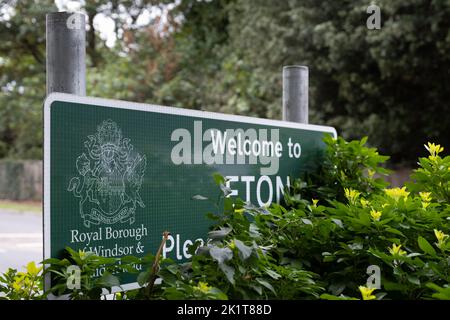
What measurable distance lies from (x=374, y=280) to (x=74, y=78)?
115 centimetres

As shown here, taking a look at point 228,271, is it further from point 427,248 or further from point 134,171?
point 427,248

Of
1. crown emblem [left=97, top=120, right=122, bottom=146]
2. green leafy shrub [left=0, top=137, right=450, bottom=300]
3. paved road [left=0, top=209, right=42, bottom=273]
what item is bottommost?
paved road [left=0, top=209, right=42, bottom=273]

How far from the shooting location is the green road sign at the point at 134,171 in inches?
67.0

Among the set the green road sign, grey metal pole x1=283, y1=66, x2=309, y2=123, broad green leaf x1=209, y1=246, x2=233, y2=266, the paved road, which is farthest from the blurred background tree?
broad green leaf x1=209, y1=246, x2=233, y2=266

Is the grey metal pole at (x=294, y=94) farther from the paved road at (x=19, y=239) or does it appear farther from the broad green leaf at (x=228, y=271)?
the paved road at (x=19, y=239)

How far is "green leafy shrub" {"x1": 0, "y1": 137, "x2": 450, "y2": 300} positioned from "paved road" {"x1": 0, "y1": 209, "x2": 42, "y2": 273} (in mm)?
7688

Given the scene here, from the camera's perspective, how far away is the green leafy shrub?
1651 mm

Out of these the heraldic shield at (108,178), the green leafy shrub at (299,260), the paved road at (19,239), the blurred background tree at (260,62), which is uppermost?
the blurred background tree at (260,62)

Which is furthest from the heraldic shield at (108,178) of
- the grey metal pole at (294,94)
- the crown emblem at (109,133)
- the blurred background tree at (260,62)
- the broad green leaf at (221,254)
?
the blurred background tree at (260,62)

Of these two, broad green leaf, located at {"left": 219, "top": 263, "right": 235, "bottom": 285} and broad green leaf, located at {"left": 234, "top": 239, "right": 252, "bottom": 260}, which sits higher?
broad green leaf, located at {"left": 234, "top": 239, "right": 252, "bottom": 260}

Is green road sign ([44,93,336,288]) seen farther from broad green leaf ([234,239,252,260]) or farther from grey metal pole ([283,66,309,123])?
grey metal pole ([283,66,309,123])

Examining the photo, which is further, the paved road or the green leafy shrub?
the paved road

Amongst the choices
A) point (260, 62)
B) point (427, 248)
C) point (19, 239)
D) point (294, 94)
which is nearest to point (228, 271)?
point (427, 248)

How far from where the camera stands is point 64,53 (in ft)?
6.41
